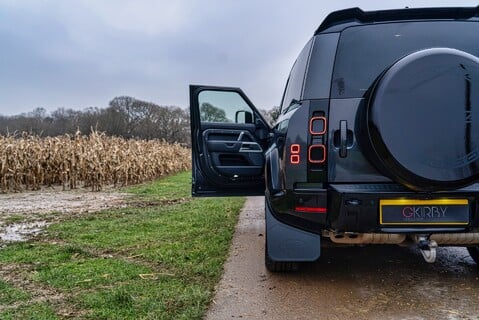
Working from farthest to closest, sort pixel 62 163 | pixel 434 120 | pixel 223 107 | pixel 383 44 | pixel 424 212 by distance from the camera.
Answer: pixel 62 163 → pixel 223 107 → pixel 383 44 → pixel 424 212 → pixel 434 120

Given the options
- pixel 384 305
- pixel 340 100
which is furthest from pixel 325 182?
pixel 384 305

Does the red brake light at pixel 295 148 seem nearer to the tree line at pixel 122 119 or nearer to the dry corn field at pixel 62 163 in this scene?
the dry corn field at pixel 62 163

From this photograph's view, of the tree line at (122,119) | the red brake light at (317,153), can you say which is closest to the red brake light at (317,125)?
the red brake light at (317,153)

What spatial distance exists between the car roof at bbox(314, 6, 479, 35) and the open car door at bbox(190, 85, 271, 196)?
1.73 metres

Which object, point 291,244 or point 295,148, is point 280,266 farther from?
point 295,148

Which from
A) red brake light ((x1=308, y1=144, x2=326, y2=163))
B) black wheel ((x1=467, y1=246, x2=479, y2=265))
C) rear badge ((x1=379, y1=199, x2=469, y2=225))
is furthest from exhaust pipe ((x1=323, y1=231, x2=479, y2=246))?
black wheel ((x1=467, y1=246, x2=479, y2=265))

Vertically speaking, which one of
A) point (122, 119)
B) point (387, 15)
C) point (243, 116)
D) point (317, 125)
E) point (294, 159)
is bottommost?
point (294, 159)

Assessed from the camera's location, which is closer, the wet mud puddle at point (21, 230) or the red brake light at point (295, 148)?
the red brake light at point (295, 148)

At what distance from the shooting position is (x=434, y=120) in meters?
2.42

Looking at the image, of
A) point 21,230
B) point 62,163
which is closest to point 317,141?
point 21,230

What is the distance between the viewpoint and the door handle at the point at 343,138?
2.64m

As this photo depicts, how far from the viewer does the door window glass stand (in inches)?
176

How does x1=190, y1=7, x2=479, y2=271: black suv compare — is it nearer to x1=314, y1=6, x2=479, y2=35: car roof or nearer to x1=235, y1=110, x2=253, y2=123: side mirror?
x1=314, y1=6, x2=479, y2=35: car roof

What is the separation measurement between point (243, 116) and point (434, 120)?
2568 millimetres
